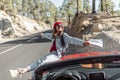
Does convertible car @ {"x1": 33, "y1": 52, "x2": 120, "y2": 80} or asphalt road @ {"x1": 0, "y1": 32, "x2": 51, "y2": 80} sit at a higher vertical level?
convertible car @ {"x1": 33, "y1": 52, "x2": 120, "y2": 80}

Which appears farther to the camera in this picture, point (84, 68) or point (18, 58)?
point (18, 58)

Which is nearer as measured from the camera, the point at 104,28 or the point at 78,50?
the point at 78,50

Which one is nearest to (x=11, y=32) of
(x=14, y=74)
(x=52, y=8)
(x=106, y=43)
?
(x=106, y=43)

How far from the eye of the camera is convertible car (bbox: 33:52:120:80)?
Answer: 4961 mm

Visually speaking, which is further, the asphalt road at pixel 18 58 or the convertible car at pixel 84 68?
the asphalt road at pixel 18 58

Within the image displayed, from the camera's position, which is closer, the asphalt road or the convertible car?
the convertible car

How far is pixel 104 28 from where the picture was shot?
103 feet

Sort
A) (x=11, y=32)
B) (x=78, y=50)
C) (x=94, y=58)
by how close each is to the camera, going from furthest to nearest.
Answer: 1. (x=11, y=32)
2. (x=78, y=50)
3. (x=94, y=58)

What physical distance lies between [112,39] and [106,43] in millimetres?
421

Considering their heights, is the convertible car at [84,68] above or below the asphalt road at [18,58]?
above

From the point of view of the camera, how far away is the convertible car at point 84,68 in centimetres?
496

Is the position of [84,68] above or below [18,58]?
above

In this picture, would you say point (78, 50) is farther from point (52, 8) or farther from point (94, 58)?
point (52, 8)

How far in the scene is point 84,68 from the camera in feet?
17.5
